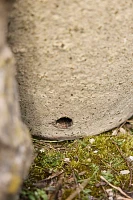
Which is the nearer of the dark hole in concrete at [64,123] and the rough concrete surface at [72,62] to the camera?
the rough concrete surface at [72,62]

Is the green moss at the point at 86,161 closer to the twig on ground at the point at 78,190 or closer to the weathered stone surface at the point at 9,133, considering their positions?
the twig on ground at the point at 78,190

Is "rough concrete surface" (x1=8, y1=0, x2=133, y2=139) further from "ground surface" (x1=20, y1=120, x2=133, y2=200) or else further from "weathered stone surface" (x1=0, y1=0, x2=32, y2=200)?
"weathered stone surface" (x1=0, y1=0, x2=32, y2=200)

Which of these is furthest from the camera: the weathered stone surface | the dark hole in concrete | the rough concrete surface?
the dark hole in concrete

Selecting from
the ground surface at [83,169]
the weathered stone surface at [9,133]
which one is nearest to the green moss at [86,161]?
the ground surface at [83,169]

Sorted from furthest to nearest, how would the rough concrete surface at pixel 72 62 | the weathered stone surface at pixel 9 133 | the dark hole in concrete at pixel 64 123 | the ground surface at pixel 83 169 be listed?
the dark hole in concrete at pixel 64 123
the ground surface at pixel 83 169
the rough concrete surface at pixel 72 62
the weathered stone surface at pixel 9 133

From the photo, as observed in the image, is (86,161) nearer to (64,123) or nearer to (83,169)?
(83,169)

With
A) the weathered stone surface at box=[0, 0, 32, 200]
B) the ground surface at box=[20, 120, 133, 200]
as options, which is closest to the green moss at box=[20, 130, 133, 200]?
the ground surface at box=[20, 120, 133, 200]

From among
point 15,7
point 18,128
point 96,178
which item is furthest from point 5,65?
point 96,178

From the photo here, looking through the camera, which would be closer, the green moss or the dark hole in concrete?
the green moss
